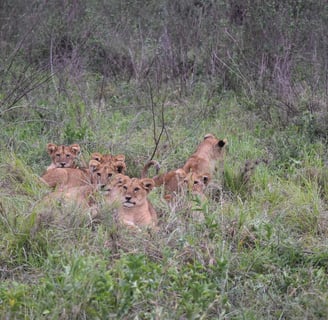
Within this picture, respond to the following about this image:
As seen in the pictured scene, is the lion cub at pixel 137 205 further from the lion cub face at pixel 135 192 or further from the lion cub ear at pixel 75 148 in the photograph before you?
the lion cub ear at pixel 75 148

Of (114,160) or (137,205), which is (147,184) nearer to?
(137,205)

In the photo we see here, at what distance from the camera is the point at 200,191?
7137mm

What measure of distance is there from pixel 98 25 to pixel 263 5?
262 cm

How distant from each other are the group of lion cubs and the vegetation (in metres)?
0.18

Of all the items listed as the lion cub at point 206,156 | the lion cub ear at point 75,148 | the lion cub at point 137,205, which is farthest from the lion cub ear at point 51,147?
the lion cub at point 137,205

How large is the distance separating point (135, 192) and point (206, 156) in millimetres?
1435

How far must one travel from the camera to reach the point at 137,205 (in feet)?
22.1

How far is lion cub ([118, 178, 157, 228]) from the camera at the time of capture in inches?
256

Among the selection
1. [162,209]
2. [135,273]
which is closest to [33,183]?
[162,209]

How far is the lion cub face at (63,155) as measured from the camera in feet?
26.1

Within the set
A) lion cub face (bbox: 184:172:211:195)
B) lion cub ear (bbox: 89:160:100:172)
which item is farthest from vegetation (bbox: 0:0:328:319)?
lion cub ear (bbox: 89:160:100:172)

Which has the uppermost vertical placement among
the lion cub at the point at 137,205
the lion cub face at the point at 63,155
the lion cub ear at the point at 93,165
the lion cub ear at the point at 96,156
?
the lion cub at the point at 137,205

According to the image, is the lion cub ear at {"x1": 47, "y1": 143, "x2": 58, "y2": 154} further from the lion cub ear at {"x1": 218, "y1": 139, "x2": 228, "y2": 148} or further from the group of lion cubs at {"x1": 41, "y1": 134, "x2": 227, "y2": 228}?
the lion cub ear at {"x1": 218, "y1": 139, "x2": 228, "y2": 148}

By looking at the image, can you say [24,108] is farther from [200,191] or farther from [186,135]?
[200,191]
